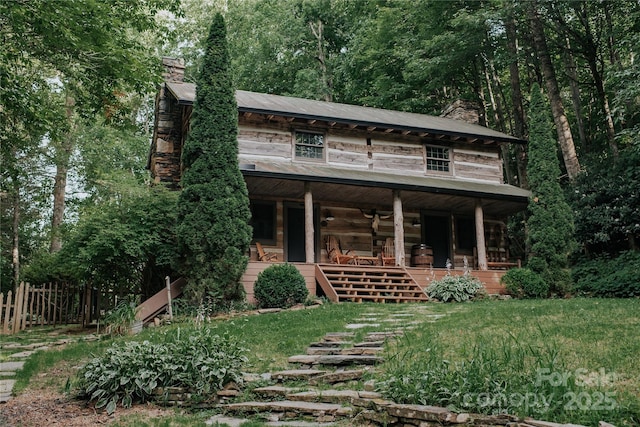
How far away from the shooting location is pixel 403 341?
7.41m

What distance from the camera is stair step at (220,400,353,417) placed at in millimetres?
5148

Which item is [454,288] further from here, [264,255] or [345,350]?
[345,350]

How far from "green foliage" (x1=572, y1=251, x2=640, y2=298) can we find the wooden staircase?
17.4 feet

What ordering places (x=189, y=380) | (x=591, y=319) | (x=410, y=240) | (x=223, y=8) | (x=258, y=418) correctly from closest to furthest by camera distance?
(x=258, y=418)
(x=189, y=380)
(x=591, y=319)
(x=410, y=240)
(x=223, y=8)

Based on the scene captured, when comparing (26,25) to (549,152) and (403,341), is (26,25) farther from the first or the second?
(549,152)

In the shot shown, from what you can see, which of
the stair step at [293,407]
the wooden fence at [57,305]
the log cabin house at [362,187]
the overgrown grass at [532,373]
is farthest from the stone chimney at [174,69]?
the stair step at [293,407]

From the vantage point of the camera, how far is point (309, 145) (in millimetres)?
17438

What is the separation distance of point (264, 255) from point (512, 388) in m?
11.5

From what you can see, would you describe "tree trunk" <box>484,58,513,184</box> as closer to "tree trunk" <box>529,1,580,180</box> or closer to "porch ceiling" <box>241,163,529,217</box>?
"tree trunk" <box>529,1,580,180</box>

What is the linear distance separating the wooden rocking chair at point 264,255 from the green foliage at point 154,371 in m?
9.18

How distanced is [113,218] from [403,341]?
9111mm

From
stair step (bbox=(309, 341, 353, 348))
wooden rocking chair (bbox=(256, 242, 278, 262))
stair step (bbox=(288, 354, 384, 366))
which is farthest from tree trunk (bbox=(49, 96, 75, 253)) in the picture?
stair step (bbox=(288, 354, 384, 366))

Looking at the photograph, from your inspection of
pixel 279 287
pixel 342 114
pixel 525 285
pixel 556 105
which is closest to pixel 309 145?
pixel 342 114

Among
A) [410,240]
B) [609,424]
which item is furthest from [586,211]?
[609,424]
